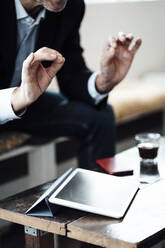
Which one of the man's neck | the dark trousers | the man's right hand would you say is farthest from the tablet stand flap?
the dark trousers

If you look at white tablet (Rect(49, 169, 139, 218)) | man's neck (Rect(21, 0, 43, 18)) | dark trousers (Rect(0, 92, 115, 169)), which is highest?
man's neck (Rect(21, 0, 43, 18))

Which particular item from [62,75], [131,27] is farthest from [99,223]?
[131,27]

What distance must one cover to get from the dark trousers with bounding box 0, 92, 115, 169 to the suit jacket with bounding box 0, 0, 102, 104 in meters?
0.07

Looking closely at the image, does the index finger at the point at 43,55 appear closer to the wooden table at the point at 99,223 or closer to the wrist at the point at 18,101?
the wrist at the point at 18,101

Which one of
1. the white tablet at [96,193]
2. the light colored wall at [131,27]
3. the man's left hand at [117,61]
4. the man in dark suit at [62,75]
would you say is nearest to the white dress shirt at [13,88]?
the man in dark suit at [62,75]

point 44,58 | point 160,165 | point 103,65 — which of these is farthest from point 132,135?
point 44,58

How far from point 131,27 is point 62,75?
6.04 feet

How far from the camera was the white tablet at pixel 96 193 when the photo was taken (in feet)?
3.74

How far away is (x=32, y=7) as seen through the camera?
1810mm

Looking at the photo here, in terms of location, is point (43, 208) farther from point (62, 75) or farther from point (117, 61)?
point (62, 75)

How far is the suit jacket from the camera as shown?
5.80 feet

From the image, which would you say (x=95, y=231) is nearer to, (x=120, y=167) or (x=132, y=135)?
(x=120, y=167)

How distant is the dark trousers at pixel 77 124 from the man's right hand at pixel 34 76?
628 millimetres

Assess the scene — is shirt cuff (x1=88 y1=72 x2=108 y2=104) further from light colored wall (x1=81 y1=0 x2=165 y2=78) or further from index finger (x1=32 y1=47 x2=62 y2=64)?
light colored wall (x1=81 y1=0 x2=165 y2=78)
